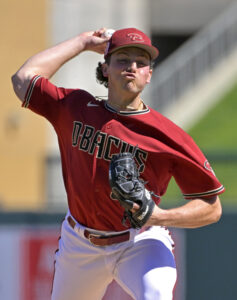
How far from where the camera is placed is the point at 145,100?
17219 millimetres

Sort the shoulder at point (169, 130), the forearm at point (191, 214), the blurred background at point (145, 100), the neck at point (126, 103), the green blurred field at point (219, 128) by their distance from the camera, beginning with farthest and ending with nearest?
the green blurred field at point (219, 128) → the blurred background at point (145, 100) → the neck at point (126, 103) → the shoulder at point (169, 130) → the forearm at point (191, 214)

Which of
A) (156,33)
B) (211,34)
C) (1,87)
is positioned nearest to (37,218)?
(1,87)

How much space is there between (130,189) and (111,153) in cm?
→ 57

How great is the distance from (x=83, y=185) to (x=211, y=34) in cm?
1505

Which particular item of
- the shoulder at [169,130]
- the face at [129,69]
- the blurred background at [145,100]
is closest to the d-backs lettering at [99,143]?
the shoulder at [169,130]

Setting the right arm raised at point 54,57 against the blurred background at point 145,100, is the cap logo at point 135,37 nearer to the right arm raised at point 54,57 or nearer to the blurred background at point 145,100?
the right arm raised at point 54,57

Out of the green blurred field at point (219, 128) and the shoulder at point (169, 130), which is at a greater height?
the shoulder at point (169, 130)

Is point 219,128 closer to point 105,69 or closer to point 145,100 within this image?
point 145,100

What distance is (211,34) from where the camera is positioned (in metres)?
19.2

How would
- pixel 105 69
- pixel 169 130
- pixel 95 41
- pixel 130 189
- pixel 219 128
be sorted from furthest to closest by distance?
pixel 219 128 < pixel 95 41 < pixel 105 69 < pixel 169 130 < pixel 130 189

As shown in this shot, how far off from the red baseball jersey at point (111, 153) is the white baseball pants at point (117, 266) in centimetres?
13

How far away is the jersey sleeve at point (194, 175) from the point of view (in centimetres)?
457

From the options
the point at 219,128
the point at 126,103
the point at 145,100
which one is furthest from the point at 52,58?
the point at 219,128

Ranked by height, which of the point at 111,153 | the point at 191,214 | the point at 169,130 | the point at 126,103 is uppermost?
the point at 126,103
